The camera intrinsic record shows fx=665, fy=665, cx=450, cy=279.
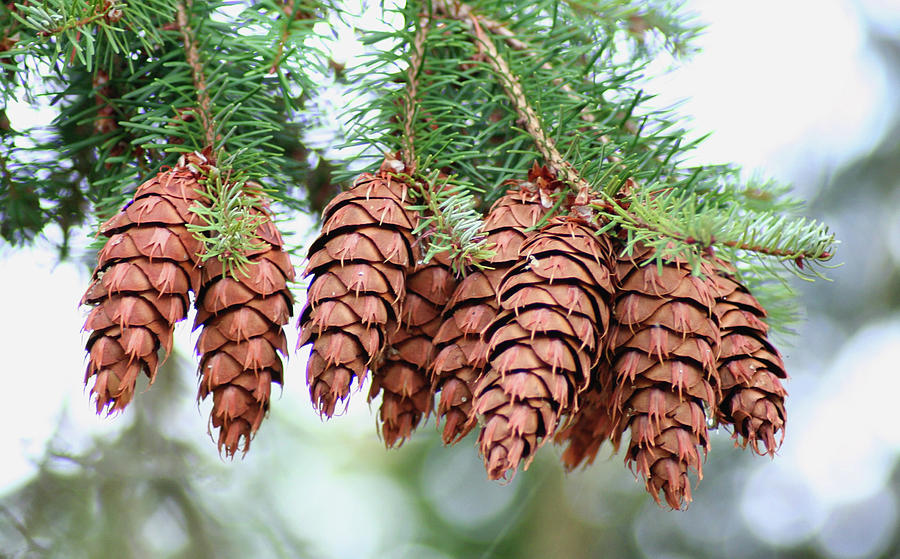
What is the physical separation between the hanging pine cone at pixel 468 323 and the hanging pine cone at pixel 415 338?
0.7 inches

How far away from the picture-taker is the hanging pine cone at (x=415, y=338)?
508 millimetres

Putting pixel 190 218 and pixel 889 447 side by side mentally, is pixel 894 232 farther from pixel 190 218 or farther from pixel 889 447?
pixel 190 218

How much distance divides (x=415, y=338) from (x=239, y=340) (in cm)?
13

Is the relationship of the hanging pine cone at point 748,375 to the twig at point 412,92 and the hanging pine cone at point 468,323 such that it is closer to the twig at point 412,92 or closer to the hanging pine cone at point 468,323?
the hanging pine cone at point 468,323

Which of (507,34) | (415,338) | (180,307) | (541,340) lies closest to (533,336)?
(541,340)

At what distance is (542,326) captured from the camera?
0.43m

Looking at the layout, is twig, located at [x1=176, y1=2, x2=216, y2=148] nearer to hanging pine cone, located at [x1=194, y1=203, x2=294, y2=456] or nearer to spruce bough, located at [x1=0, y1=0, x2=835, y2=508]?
spruce bough, located at [x1=0, y1=0, x2=835, y2=508]

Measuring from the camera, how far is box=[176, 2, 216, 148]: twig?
55 centimetres

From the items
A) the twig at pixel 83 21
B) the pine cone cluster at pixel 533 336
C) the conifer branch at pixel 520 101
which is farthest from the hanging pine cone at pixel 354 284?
the twig at pixel 83 21

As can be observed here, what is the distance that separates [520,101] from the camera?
585mm

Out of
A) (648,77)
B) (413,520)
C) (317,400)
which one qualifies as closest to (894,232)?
(648,77)

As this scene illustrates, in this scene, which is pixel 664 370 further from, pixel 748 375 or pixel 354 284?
pixel 354 284

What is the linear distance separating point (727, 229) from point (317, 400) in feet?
0.95

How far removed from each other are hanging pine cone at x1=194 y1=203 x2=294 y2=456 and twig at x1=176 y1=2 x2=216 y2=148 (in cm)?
11
